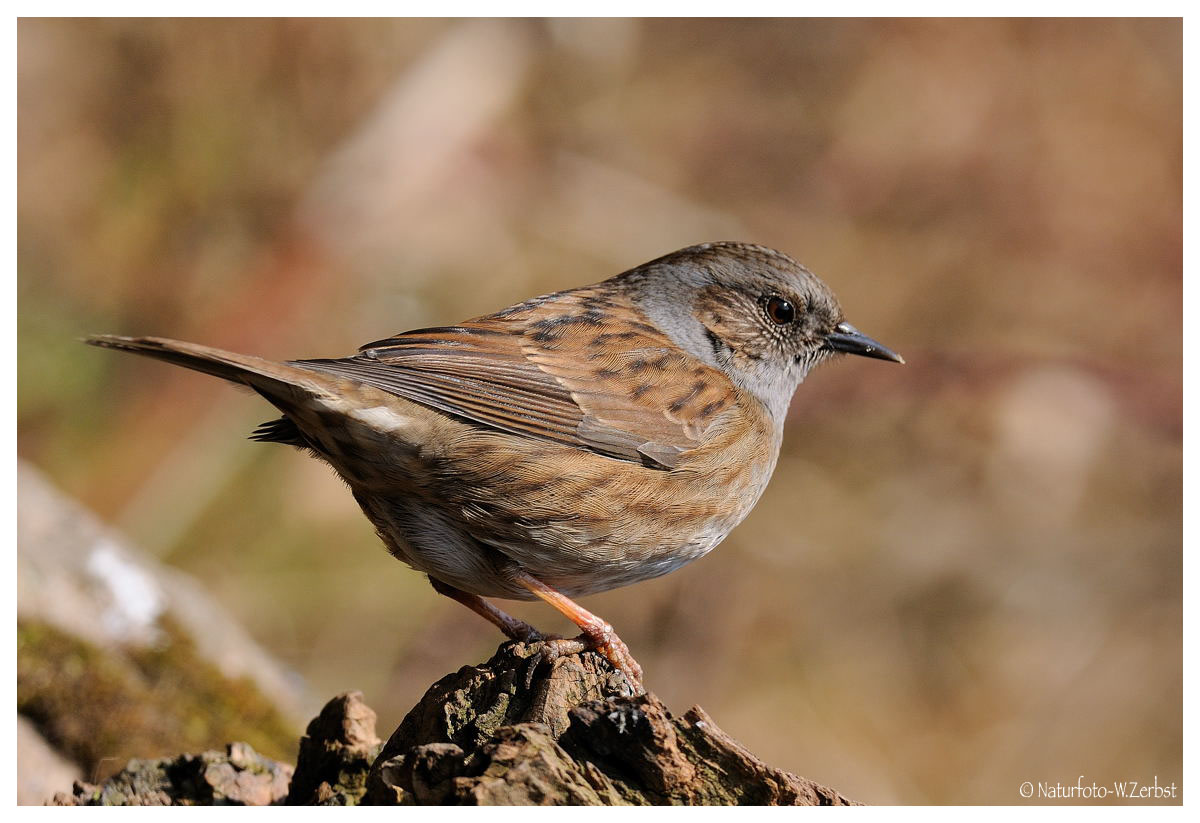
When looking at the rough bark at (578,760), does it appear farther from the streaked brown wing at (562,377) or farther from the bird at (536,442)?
the streaked brown wing at (562,377)

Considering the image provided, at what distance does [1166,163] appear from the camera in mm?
7301

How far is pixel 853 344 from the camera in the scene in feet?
13.5

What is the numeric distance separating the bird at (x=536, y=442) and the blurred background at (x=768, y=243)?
255 cm

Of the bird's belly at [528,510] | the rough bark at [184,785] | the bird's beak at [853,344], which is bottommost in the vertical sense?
the rough bark at [184,785]

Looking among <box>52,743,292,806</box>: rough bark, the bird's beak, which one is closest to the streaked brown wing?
the bird's beak

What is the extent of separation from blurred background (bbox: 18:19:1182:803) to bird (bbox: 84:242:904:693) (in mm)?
2551

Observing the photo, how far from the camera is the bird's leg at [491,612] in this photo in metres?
3.54

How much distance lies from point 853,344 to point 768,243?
3.19 meters

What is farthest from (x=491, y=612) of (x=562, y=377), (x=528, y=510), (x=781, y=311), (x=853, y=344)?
(x=853, y=344)

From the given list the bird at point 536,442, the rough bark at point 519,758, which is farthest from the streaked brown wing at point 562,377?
the rough bark at point 519,758

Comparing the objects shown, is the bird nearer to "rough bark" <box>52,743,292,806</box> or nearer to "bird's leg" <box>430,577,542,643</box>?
"bird's leg" <box>430,577,542,643</box>

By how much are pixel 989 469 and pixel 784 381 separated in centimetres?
302

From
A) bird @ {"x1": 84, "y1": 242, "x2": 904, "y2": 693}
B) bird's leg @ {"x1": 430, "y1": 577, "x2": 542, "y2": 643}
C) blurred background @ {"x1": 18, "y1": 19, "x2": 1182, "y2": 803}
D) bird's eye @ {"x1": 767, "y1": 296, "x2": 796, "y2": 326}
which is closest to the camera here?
bird @ {"x1": 84, "y1": 242, "x2": 904, "y2": 693}

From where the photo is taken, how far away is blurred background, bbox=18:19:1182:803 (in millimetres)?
5926
